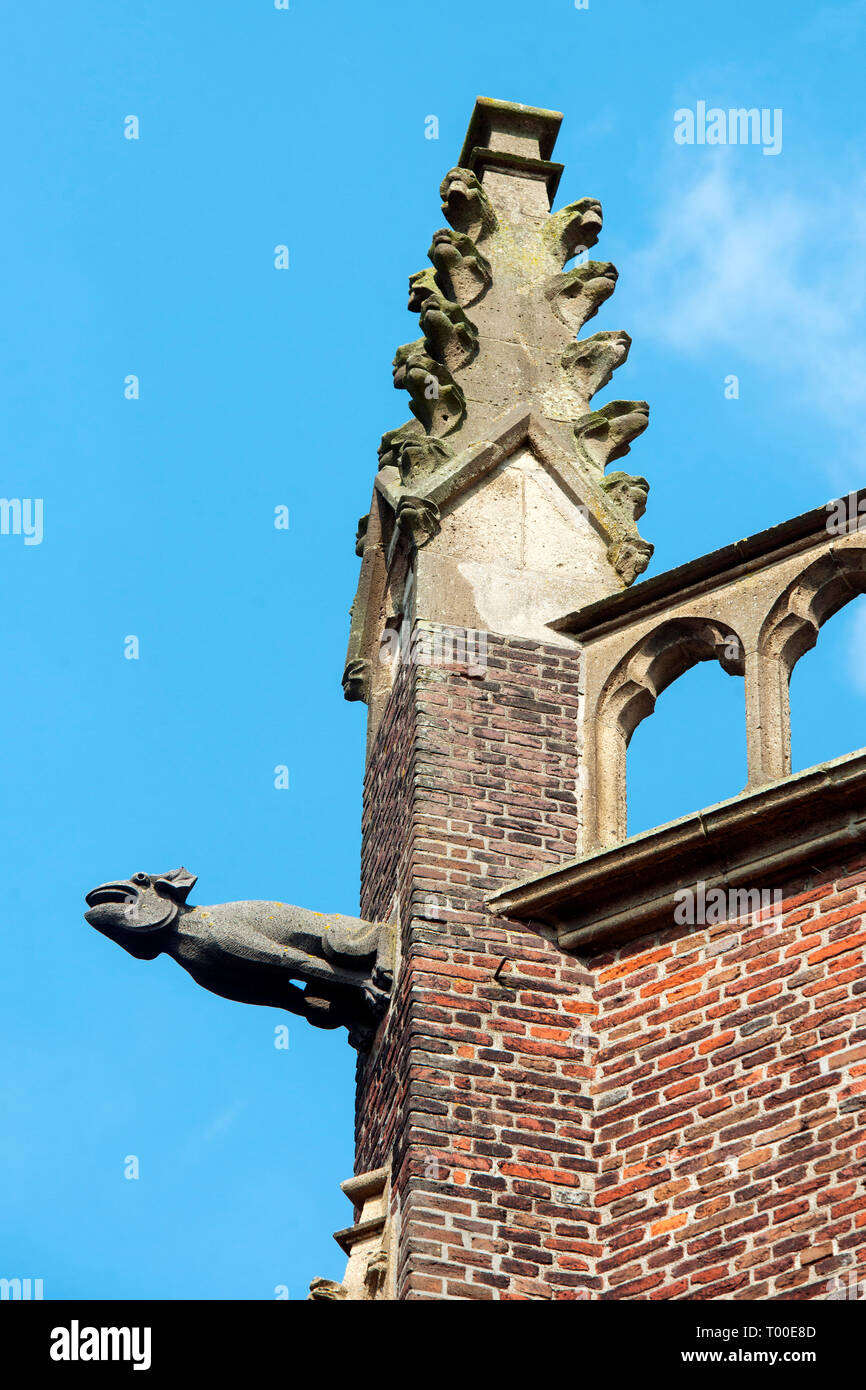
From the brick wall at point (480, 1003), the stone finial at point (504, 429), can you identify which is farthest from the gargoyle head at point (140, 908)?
the stone finial at point (504, 429)

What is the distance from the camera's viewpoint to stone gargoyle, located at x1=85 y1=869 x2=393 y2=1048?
14.4 metres

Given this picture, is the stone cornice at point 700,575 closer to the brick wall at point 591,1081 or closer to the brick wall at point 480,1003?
the brick wall at point 480,1003

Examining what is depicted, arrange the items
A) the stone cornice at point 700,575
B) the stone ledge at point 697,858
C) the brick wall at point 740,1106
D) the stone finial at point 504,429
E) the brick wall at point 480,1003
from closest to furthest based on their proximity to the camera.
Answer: the brick wall at point 740,1106
the brick wall at point 480,1003
the stone ledge at point 697,858
the stone cornice at point 700,575
the stone finial at point 504,429

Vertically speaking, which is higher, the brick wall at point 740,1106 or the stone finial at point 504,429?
the stone finial at point 504,429

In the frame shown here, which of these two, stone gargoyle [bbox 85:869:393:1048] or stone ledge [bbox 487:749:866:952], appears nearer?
stone ledge [bbox 487:749:866:952]

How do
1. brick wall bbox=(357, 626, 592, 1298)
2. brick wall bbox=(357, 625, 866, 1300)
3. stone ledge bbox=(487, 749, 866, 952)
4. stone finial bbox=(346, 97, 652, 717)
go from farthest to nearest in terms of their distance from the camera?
stone finial bbox=(346, 97, 652, 717), stone ledge bbox=(487, 749, 866, 952), brick wall bbox=(357, 626, 592, 1298), brick wall bbox=(357, 625, 866, 1300)

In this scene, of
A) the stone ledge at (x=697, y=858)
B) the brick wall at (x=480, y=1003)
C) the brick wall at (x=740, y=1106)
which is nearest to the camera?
the brick wall at (x=740, y=1106)

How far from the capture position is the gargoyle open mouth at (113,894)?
1451 centimetres

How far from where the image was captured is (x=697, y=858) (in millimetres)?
13562

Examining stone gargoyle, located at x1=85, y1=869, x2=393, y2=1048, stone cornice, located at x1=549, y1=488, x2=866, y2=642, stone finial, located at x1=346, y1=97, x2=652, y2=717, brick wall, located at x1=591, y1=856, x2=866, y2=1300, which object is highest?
stone finial, located at x1=346, y1=97, x2=652, y2=717

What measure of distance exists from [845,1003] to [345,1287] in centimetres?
248

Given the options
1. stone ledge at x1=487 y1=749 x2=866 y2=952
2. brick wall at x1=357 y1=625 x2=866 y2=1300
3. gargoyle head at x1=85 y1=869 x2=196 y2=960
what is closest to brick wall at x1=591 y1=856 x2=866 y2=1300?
brick wall at x1=357 y1=625 x2=866 y2=1300

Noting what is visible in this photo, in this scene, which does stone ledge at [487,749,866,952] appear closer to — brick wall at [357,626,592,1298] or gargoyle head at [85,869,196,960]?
brick wall at [357,626,592,1298]
